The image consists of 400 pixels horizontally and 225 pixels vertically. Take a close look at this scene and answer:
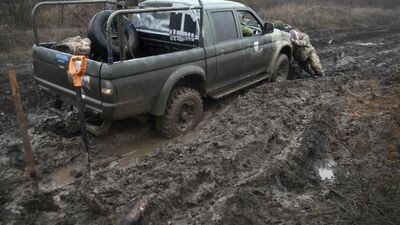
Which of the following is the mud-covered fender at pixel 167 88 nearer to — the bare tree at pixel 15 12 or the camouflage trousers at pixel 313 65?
the camouflage trousers at pixel 313 65

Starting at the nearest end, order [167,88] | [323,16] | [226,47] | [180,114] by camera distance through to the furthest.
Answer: [167,88] < [180,114] < [226,47] < [323,16]

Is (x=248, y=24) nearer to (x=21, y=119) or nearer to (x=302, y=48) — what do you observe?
(x=302, y=48)

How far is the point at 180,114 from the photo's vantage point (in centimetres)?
579

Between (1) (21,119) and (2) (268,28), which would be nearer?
(1) (21,119)

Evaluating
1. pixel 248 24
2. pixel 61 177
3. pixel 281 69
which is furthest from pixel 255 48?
pixel 61 177

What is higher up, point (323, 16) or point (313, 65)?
point (323, 16)

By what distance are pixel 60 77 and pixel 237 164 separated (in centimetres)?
261

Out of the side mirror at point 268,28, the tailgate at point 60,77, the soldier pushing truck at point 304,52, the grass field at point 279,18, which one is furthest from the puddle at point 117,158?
the grass field at point 279,18

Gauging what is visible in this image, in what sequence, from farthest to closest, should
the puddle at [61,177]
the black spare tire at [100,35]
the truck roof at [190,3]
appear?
the truck roof at [190,3] < the black spare tire at [100,35] < the puddle at [61,177]

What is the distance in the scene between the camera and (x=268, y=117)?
5.94 meters

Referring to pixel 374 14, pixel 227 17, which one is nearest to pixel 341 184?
pixel 227 17

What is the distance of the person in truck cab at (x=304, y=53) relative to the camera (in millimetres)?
8773

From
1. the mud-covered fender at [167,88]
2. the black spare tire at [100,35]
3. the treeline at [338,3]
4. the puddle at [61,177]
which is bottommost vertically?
the puddle at [61,177]

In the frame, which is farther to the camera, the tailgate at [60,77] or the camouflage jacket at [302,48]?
the camouflage jacket at [302,48]
